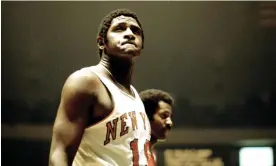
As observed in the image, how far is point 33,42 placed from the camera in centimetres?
222

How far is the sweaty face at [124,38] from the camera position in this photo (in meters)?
1.10

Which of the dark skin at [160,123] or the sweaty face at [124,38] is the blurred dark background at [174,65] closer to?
the dark skin at [160,123]

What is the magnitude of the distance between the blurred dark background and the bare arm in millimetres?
1111

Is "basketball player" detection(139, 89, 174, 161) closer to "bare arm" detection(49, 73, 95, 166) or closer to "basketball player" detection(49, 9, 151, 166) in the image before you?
"basketball player" detection(49, 9, 151, 166)

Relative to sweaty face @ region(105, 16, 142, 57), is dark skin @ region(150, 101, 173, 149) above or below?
below

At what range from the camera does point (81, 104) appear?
1.01 metres

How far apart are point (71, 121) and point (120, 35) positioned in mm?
228

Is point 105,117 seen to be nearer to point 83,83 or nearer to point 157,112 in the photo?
point 83,83

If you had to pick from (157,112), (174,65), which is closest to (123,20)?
(157,112)

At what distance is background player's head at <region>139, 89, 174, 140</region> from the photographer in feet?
5.05

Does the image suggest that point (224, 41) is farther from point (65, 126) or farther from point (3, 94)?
point (65, 126)

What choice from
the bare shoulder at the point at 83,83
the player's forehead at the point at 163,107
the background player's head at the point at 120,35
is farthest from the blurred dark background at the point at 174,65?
the bare shoulder at the point at 83,83

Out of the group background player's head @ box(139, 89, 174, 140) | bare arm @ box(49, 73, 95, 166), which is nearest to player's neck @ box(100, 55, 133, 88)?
bare arm @ box(49, 73, 95, 166)

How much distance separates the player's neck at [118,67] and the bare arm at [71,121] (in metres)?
0.12
